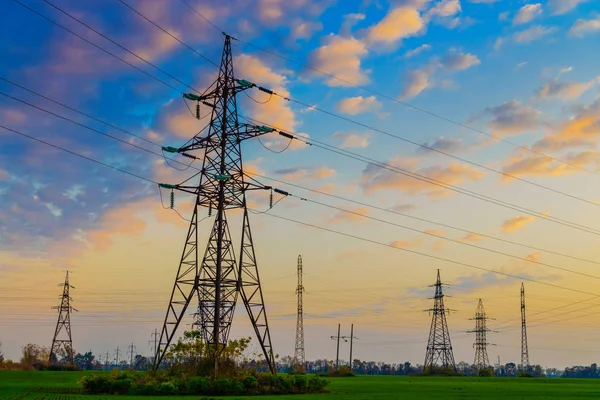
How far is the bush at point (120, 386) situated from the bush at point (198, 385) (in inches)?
149

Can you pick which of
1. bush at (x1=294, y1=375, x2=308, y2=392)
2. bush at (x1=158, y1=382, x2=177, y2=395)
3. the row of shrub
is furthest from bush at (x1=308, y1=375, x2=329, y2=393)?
bush at (x1=158, y1=382, x2=177, y2=395)

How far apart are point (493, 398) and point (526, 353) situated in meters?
85.2

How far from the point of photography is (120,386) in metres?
40.5

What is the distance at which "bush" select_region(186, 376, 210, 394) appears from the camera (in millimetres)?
39719

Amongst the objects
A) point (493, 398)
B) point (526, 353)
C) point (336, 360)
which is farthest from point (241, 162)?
point (336, 360)

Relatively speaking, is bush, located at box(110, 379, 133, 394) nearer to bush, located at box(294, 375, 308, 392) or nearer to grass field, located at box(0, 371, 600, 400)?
grass field, located at box(0, 371, 600, 400)

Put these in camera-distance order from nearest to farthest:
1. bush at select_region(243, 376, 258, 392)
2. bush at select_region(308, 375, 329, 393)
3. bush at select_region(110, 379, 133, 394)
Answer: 1. bush at select_region(110, 379, 133, 394)
2. bush at select_region(243, 376, 258, 392)
3. bush at select_region(308, 375, 329, 393)

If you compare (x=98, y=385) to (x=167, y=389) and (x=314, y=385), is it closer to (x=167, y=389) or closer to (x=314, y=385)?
(x=167, y=389)

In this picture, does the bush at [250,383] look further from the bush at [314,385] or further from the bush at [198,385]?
the bush at [314,385]

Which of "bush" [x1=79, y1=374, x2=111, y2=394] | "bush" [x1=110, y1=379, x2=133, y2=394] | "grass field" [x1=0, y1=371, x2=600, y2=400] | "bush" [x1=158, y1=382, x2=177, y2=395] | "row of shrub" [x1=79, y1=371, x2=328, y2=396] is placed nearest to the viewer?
"grass field" [x1=0, y1=371, x2=600, y2=400]

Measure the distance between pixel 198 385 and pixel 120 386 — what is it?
5107 millimetres

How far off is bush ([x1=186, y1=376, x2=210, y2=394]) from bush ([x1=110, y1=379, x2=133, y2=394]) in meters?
3.78

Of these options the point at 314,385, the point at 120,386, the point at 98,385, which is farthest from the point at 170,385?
the point at 314,385

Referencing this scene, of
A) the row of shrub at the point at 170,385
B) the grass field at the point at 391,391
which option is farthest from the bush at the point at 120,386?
the grass field at the point at 391,391
